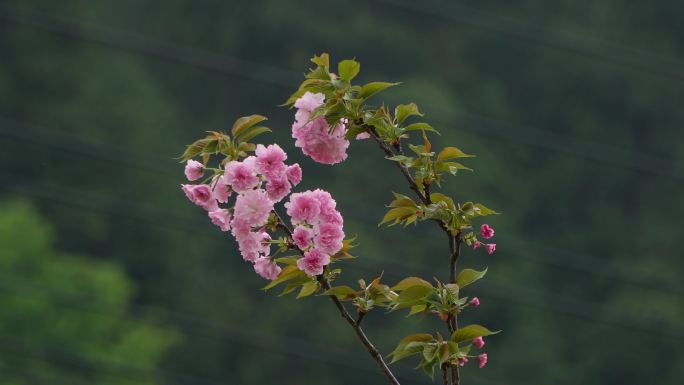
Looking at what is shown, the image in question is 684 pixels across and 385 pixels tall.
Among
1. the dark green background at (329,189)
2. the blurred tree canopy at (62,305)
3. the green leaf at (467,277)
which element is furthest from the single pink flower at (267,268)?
the blurred tree canopy at (62,305)

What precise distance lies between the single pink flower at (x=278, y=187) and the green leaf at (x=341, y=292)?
0.39ft

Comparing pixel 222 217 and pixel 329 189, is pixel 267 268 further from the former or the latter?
pixel 329 189

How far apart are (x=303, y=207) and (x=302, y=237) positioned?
4 cm

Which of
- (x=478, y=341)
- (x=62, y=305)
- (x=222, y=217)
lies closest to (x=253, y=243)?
(x=222, y=217)

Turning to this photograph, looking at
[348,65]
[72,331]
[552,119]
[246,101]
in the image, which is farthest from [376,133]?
[552,119]

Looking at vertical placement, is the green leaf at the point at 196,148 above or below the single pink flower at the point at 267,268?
above

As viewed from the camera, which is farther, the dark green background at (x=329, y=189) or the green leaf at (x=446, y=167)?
the dark green background at (x=329, y=189)

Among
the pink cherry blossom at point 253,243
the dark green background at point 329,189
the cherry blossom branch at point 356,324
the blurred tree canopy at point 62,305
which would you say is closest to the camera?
the cherry blossom branch at point 356,324

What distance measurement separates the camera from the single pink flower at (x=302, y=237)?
5.35 ft

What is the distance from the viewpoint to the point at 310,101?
165cm

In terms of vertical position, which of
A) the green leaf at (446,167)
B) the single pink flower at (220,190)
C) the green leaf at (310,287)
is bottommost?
the green leaf at (310,287)

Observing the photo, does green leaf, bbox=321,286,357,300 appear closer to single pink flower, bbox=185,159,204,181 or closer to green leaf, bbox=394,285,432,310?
green leaf, bbox=394,285,432,310

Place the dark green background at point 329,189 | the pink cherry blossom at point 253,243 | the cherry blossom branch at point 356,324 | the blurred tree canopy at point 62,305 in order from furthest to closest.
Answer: the dark green background at point 329,189 < the blurred tree canopy at point 62,305 < the pink cherry blossom at point 253,243 < the cherry blossom branch at point 356,324

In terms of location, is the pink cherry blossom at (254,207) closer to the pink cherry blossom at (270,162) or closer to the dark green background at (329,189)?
the pink cherry blossom at (270,162)
